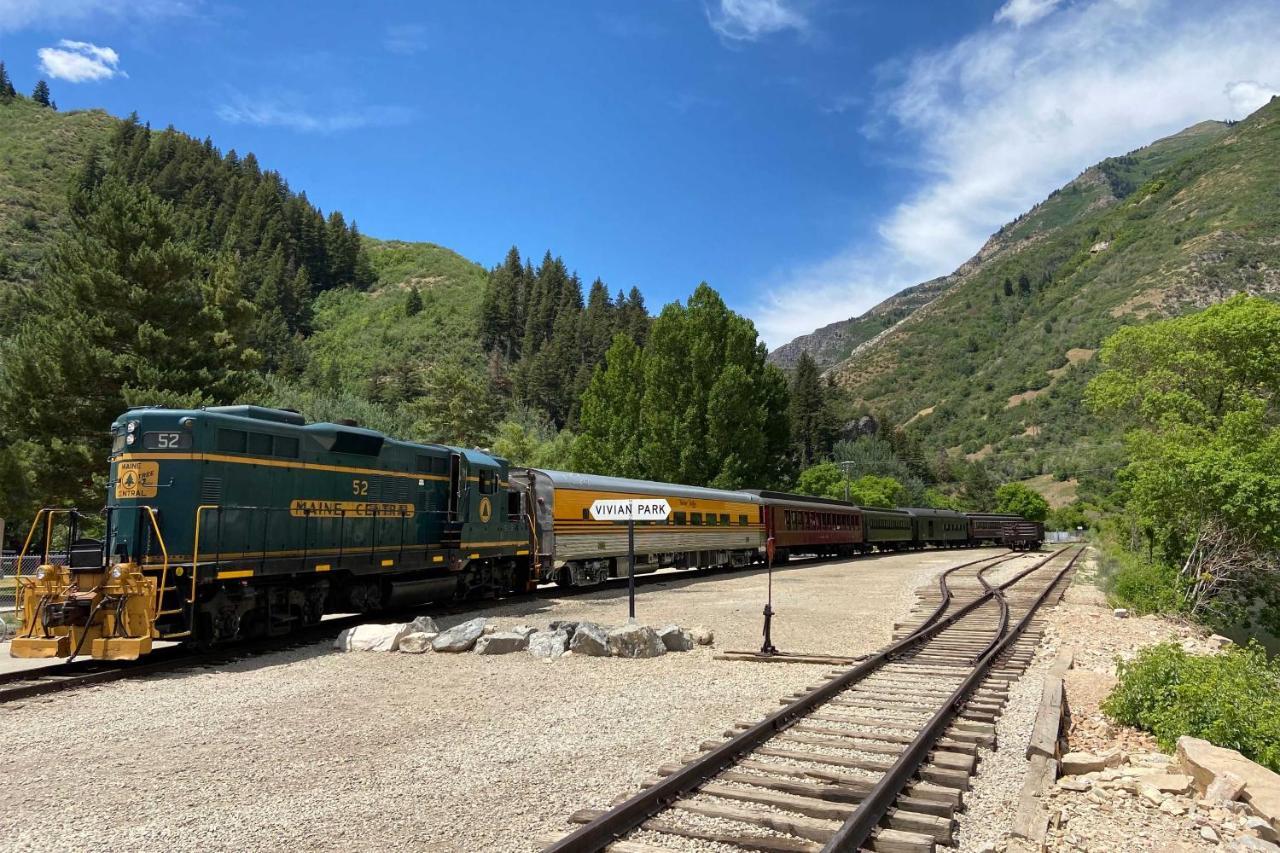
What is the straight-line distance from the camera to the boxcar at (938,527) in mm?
55156

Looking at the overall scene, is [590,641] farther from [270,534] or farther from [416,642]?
[270,534]

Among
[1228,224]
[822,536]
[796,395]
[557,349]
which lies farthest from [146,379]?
[1228,224]

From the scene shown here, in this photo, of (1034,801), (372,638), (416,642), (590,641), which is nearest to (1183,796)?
(1034,801)

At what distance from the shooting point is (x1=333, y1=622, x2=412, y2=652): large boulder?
42.0 ft

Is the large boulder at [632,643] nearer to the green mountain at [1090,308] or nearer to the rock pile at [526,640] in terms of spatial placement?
the rock pile at [526,640]

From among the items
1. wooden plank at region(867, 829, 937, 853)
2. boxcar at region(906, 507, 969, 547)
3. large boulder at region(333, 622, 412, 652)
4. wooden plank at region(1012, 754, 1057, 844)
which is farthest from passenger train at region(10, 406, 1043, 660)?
boxcar at region(906, 507, 969, 547)

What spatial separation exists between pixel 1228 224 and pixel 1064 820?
160 meters

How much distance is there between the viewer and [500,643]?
1253cm

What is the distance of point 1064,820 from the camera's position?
593cm

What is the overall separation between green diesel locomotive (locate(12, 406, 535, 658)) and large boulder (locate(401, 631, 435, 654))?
2460mm

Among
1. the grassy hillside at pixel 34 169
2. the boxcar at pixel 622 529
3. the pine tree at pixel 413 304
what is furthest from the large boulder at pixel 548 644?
the pine tree at pixel 413 304

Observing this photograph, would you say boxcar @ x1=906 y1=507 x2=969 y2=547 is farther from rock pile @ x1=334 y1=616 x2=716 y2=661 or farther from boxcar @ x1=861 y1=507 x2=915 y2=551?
rock pile @ x1=334 y1=616 x2=716 y2=661

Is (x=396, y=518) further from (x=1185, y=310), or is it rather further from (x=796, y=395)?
(x=1185, y=310)

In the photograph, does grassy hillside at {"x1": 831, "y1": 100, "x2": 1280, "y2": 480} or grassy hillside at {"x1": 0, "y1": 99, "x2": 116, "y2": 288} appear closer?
grassy hillside at {"x1": 0, "y1": 99, "x2": 116, "y2": 288}
